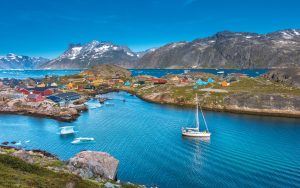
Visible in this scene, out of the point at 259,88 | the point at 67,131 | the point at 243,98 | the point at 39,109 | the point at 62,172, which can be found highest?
the point at 259,88

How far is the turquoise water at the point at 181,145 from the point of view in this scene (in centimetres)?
5850

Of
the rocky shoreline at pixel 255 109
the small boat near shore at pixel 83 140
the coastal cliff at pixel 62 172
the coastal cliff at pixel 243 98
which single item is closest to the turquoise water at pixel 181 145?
the small boat near shore at pixel 83 140

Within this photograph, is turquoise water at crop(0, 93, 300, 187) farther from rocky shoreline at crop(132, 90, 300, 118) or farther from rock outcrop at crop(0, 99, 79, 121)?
rocky shoreline at crop(132, 90, 300, 118)

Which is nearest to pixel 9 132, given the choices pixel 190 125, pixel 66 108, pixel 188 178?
pixel 66 108

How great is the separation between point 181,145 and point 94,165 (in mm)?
32708

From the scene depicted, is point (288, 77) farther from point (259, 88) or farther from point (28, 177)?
point (28, 177)

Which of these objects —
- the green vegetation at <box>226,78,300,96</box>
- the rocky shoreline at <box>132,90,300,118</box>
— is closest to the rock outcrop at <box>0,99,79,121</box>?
the rocky shoreline at <box>132,90,300,118</box>

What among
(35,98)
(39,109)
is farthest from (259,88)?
(35,98)

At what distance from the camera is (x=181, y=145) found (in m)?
80.2

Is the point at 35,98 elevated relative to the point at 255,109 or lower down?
lower down

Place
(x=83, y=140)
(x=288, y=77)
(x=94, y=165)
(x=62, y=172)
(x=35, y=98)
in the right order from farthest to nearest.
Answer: (x=288, y=77)
(x=35, y=98)
(x=83, y=140)
(x=94, y=165)
(x=62, y=172)

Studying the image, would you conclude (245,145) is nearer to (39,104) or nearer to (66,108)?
(66,108)

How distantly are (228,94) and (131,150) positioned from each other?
260ft

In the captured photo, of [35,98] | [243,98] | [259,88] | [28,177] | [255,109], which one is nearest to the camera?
[28,177]
